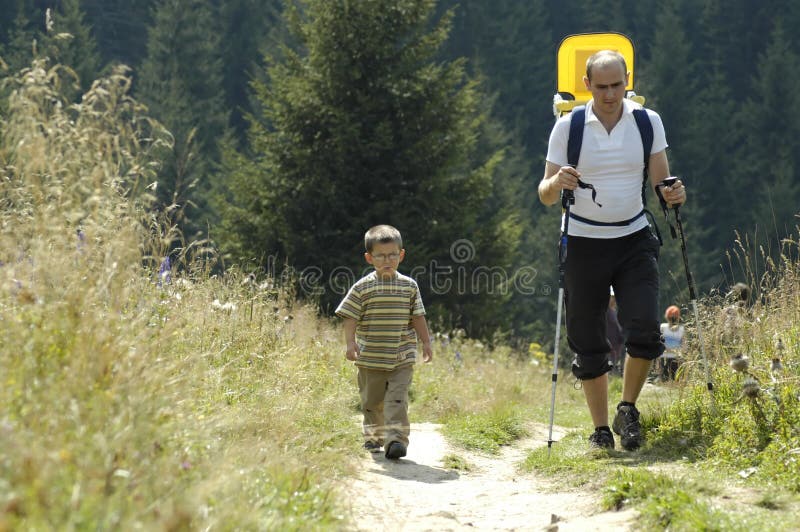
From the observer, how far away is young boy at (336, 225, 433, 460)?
618 centimetres

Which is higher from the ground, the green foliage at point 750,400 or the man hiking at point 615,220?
the man hiking at point 615,220

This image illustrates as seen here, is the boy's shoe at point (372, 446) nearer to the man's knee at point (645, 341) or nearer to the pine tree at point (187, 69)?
the man's knee at point (645, 341)

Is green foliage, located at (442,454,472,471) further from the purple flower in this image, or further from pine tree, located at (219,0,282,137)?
pine tree, located at (219,0,282,137)

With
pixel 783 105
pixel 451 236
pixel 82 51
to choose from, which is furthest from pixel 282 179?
pixel 783 105

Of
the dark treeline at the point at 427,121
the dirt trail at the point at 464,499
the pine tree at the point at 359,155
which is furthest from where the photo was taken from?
the dark treeline at the point at 427,121

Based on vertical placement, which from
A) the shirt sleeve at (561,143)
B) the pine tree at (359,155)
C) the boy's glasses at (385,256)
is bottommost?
the boy's glasses at (385,256)

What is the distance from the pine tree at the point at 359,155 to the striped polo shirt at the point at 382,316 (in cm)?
984

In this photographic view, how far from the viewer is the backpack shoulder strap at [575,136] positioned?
5707 millimetres

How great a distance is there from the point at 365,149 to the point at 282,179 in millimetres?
1523

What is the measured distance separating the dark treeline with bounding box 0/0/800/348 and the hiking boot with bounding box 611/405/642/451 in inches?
56.7

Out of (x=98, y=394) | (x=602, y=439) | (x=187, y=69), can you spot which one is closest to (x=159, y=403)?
(x=98, y=394)

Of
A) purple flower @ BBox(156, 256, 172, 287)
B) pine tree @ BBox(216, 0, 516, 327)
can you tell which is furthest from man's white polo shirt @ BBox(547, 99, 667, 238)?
pine tree @ BBox(216, 0, 516, 327)

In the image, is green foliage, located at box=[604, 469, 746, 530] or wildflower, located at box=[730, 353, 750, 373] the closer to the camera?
green foliage, located at box=[604, 469, 746, 530]

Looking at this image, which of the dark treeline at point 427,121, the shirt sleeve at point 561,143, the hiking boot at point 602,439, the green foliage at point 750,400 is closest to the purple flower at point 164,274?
the dark treeline at point 427,121
